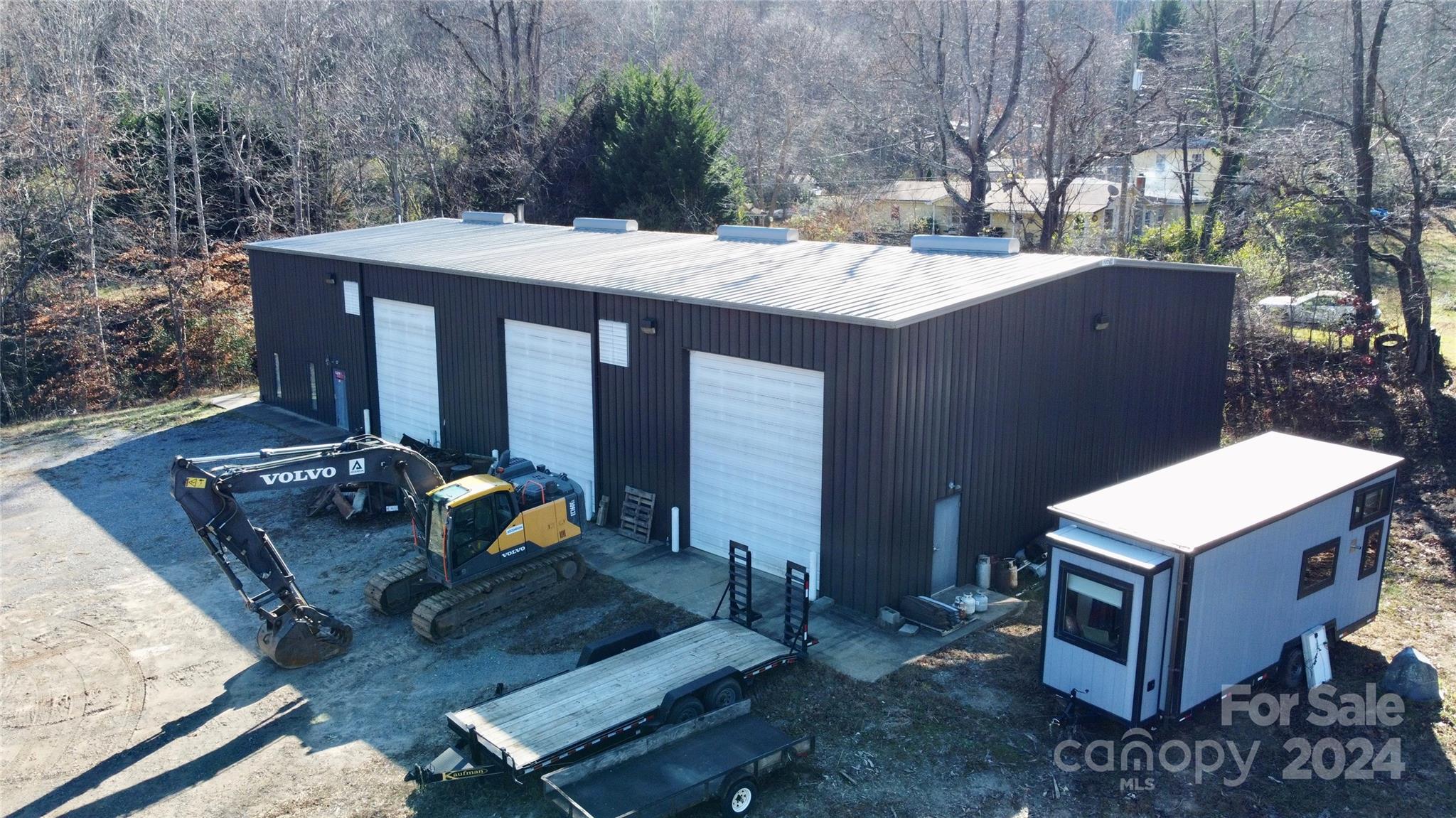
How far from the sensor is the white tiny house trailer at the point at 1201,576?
32.3ft

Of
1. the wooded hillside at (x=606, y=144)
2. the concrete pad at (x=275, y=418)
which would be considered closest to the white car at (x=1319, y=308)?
the wooded hillside at (x=606, y=144)

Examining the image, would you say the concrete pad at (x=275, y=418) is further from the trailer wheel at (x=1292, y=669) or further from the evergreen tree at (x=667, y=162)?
the trailer wheel at (x=1292, y=669)

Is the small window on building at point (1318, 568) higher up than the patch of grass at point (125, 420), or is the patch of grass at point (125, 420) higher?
the small window on building at point (1318, 568)

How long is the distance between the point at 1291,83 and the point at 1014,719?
90.5ft

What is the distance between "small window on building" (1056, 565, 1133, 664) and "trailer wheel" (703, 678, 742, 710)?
11.5 feet

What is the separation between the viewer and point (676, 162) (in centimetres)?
3519

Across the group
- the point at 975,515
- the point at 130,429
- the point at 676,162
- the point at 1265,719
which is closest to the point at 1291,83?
the point at 676,162

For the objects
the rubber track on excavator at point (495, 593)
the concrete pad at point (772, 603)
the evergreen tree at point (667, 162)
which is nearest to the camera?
the concrete pad at point (772, 603)

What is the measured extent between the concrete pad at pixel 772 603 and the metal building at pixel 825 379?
1.38ft

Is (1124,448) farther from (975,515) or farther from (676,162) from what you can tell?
(676,162)

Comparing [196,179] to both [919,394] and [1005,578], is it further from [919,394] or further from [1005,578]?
[1005,578]

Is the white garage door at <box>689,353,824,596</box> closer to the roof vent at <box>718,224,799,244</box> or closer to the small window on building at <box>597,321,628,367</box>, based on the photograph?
the small window on building at <box>597,321,628,367</box>

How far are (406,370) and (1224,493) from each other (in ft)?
53.1

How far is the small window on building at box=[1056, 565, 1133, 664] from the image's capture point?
32.4ft
